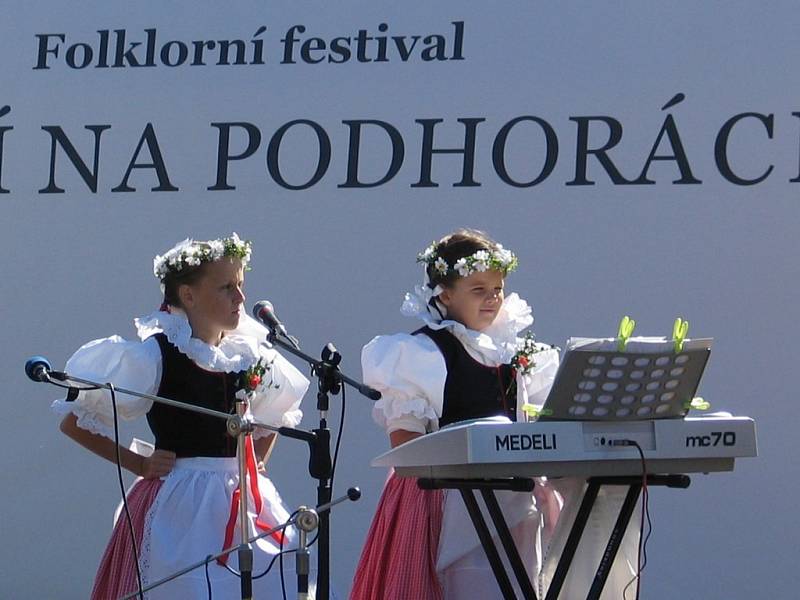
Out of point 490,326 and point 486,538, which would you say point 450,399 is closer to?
point 490,326

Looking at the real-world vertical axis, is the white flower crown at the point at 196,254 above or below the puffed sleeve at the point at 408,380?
above

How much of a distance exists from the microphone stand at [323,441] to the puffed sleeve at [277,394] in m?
0.63

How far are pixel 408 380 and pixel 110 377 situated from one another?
710 mm

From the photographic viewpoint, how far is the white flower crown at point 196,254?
360cm

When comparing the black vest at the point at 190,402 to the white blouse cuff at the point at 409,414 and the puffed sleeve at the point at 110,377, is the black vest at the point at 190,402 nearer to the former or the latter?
the puffed sleeve at the point at 110,377

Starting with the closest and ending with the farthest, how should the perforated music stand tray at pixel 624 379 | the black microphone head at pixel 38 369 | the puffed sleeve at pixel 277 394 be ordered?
the perforated music stand tray at pixel 624 379 → the black microphone head at pixel 38 369 → the puffed sleeve at pixel 277 394

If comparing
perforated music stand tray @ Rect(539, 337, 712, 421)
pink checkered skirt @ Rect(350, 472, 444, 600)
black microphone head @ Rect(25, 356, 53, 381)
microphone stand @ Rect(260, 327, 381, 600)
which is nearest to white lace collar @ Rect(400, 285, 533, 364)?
pink checkered skirt @ Rect(350, 472, 444, 600)

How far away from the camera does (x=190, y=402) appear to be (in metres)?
3.54

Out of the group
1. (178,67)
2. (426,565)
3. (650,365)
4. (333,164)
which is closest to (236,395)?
(426,565)

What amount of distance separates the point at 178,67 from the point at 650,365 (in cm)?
278

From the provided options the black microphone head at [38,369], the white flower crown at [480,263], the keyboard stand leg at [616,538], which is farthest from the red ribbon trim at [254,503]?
the keyboard stand leg at [616,538]

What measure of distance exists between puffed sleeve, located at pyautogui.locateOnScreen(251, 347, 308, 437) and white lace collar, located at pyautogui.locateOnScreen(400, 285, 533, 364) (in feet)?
1.24

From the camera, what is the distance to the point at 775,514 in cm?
452

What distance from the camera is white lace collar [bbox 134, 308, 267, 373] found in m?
3.54
